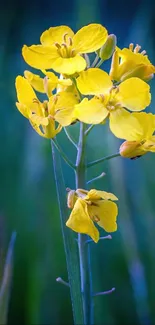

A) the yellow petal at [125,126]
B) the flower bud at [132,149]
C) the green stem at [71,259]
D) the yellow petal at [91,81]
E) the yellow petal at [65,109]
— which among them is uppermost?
the yellow petal at [91,81]

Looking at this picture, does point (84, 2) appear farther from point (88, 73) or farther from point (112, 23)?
point (88, 73)

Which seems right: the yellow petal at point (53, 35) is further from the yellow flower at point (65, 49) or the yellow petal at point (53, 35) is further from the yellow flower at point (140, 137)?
the yellow flower at point (140, 137)

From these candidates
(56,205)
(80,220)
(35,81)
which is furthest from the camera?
(56,205)

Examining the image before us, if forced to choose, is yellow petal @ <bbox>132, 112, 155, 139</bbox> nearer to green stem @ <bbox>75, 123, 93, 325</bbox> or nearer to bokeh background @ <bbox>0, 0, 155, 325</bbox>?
green stem @ <bbox>75, 123, 93, 325</bbox>

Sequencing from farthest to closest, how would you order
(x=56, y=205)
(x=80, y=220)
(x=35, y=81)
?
(x=56, y=205) → (x=35, y=81) → (x=80, y=220)

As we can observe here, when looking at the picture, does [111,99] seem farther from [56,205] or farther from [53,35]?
A: [56,205]

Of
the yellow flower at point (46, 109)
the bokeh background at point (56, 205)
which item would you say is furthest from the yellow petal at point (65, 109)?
the bokeh background at point (56, 205)

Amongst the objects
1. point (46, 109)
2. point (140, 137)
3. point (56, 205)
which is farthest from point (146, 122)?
point (56, 205)
